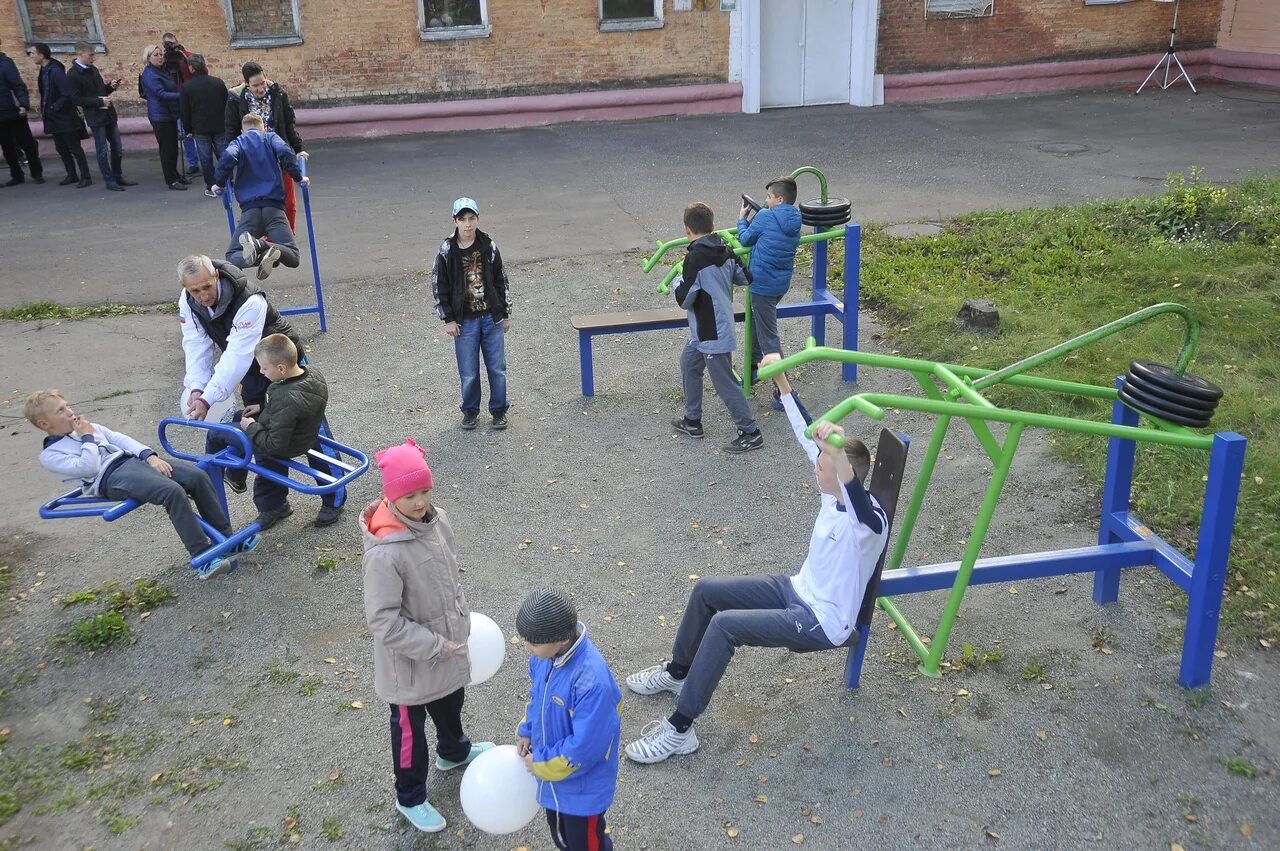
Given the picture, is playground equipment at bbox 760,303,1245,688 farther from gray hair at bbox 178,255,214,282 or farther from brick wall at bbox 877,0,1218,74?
brick wall at bbox 877,0,1218,74

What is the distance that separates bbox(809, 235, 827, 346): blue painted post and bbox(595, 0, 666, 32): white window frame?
11106mm

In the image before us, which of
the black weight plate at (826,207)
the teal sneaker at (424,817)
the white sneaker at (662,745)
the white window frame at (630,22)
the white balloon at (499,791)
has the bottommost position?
the teal sneaker at (424,817)

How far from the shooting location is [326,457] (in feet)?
20.7

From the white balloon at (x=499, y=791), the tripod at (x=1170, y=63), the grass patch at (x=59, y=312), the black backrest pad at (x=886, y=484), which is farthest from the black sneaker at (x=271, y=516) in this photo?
the tripod at (x=1170, y=63)

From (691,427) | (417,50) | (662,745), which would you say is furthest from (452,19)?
(662,745)

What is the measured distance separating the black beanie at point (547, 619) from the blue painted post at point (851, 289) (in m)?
4.71

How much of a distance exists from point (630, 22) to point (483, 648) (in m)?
15.7

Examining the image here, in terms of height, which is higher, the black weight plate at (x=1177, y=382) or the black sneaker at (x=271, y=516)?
the black weight plate at (x=1177, y=382)

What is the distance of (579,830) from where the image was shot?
3.57 meters

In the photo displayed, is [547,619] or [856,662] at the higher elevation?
[547,619]

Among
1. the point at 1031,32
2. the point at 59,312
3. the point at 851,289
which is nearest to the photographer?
the point at 851,289

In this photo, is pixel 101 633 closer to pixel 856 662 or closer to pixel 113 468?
pixel 113 468

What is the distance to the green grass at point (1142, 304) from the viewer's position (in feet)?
19.4

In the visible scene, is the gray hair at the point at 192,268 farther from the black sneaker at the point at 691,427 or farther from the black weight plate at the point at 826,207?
the black weight plate at the point at 826,207
